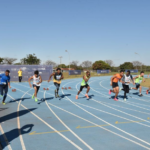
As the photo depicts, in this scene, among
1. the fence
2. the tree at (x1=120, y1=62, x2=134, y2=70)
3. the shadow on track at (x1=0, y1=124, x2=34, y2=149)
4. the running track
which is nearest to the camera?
the running track

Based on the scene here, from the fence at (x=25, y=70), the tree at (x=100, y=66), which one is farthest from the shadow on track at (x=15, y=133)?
the tree at (x=100, y=66)

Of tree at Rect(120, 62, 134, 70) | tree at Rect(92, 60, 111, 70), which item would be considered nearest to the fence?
tree at Rect(92, 60, 111, 70)

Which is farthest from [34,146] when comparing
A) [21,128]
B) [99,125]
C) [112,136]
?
[99,125]

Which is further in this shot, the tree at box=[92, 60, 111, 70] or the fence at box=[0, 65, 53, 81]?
the tree at box=[92, 60, 111, 70]

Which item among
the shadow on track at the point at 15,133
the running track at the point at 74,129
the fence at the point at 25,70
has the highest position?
the fence at the point at 25,70

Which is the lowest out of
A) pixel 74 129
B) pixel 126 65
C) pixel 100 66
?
pixel 74 129

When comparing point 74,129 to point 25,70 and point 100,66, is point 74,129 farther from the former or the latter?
point 100,66

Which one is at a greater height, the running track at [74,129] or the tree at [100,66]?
the tree at [100,66]

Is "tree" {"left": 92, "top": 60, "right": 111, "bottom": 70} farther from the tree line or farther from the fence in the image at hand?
the fence

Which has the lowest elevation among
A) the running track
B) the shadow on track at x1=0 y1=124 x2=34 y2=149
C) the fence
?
the running track

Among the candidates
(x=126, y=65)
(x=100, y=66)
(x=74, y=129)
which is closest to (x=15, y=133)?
(x=74, y=129)

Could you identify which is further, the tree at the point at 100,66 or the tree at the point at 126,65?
the tree at the point at 100,66

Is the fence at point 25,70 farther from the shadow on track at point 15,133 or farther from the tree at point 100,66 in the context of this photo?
the tree at point 100,66

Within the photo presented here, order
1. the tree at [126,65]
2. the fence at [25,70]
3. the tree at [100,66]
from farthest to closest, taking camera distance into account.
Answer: the tree at [100,66]
the tree at [126,65]
the fence at [25,70]
